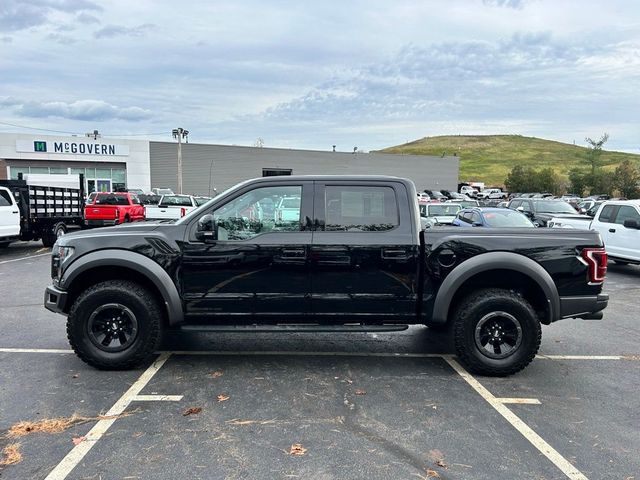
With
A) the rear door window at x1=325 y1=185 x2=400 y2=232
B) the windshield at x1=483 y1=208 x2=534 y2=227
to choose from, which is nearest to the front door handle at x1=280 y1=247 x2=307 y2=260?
the rear door window at x1=325 y1=185 x2=400 y2=232

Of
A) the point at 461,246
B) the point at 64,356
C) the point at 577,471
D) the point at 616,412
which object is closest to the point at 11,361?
the point at 64,356

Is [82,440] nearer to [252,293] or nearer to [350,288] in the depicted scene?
[252,293]

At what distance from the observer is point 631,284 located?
10.2m

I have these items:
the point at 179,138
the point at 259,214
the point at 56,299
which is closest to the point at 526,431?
the point at 259,214

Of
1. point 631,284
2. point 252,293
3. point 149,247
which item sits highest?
point 149,247

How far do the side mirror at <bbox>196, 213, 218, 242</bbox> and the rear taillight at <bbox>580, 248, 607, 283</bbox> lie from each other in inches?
141

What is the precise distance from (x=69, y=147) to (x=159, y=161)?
7.72 m

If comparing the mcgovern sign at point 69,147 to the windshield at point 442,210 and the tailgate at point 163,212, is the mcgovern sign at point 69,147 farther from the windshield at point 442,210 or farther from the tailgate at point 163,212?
the windshield at point 442,210

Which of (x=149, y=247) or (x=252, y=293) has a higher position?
(x=149, y=247)

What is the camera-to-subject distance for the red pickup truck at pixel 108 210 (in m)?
20.1

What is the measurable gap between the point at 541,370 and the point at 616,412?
3.28ft

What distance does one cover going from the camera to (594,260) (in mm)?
4789

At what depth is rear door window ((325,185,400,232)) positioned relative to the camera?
484 cm

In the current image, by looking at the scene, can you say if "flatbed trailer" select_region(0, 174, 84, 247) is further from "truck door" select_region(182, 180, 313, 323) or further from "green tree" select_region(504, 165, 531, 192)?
"green tree" select_region(504, 165, 531, 192)
